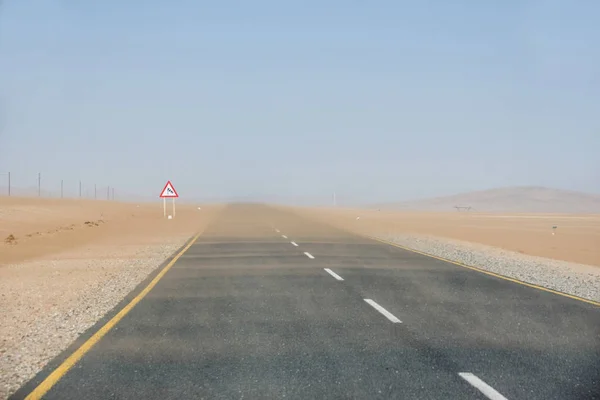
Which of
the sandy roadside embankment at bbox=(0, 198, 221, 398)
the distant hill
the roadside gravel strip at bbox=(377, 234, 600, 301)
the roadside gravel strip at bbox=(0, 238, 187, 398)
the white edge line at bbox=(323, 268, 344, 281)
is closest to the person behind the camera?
the roadside gravel strip at bbox=(0, 238, 187, 398)

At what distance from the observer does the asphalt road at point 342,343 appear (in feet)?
18.6

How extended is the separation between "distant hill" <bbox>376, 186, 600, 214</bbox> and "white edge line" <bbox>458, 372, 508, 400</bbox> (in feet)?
412

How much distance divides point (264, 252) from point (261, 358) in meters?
13.7

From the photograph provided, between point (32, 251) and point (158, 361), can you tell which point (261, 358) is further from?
point (32, 251)

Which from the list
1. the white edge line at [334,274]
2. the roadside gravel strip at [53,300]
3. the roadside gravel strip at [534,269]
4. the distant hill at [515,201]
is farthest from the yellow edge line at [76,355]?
the distant hill at [515,201]

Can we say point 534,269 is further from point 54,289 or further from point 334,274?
point 54,289

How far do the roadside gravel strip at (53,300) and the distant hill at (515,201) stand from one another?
117 m

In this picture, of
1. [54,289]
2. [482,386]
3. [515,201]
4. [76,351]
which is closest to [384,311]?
[482,386]

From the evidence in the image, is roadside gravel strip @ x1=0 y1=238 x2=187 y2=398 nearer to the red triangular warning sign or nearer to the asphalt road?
the asphalt road

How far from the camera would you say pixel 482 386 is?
566 cm

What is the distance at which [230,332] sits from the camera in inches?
318

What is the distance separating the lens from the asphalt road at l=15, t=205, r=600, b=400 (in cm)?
566

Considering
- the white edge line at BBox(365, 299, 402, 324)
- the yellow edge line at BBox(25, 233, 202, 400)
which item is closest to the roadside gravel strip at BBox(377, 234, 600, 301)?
the white edge line at BBox(365, 299, 402, 324)

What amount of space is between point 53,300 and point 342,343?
6.33 m
